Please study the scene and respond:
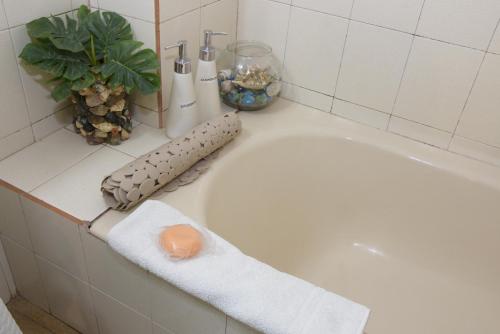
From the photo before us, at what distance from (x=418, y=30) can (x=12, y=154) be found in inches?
42.7

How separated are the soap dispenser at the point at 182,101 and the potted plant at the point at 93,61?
57mm

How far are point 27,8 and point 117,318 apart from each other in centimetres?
77

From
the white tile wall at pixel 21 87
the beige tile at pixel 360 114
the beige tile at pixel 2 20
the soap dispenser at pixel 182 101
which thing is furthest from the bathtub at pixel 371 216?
the beige tile at pixel 2 20

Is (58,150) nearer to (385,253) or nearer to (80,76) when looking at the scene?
(80,76)

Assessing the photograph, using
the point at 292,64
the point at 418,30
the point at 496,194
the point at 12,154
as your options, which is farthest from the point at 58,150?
the point at 496,194

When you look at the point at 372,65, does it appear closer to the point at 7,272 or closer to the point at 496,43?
the point at 496,43

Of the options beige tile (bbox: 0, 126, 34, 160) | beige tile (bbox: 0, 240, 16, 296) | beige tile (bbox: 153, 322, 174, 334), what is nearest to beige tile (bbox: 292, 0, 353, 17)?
beige tile (bbox: 0, 126, 34, 160)

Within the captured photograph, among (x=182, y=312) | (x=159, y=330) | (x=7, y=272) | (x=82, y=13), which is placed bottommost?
(x=7, y=272)

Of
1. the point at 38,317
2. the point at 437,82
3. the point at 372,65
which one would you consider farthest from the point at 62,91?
the point at 437,82

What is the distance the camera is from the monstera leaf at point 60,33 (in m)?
1.05

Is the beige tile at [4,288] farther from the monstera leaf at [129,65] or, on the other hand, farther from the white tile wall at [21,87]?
the monstera leaf at [129,65]

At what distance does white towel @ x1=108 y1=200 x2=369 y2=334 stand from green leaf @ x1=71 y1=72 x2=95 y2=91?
337 mm

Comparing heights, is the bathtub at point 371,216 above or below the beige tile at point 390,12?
below

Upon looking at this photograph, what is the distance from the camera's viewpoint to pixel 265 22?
4.69ft
